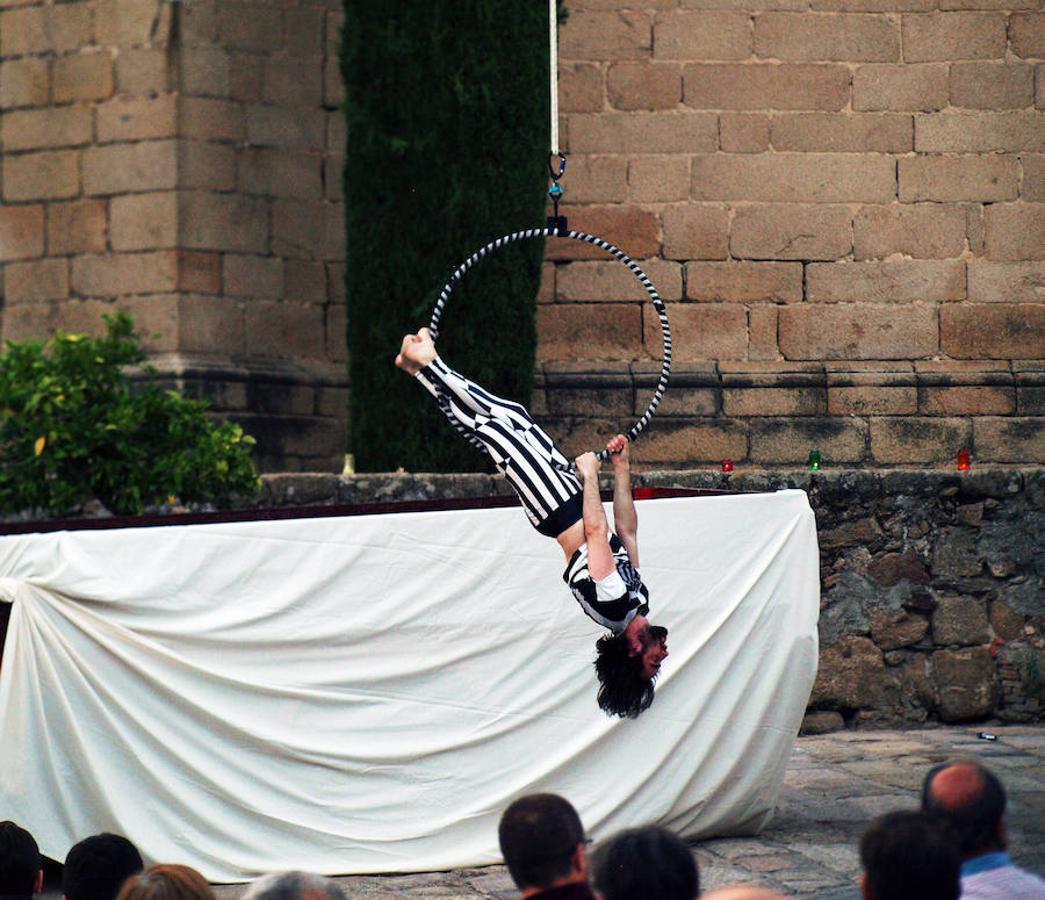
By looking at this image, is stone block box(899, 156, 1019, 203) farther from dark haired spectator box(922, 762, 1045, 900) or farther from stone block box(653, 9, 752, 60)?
dark haired spectator box(922, 762, 1045, 900)

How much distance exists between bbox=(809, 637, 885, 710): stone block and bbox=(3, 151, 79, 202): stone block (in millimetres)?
5732

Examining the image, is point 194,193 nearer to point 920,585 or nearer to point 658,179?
point 658,179

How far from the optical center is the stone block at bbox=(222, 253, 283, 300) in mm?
11695

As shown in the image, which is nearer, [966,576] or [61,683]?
[61,683]

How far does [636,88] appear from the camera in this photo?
1145 cm

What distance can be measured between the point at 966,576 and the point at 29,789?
4.96 metres

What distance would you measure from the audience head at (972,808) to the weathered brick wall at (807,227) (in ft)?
23.8

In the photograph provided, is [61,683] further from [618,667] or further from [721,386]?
[721,386]

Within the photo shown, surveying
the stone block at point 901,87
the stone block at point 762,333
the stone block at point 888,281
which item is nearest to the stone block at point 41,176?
the stone block at point 762,333

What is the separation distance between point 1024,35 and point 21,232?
21.5 feet

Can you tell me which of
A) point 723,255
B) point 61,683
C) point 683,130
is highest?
point 683,130

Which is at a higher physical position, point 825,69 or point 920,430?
point 825,69

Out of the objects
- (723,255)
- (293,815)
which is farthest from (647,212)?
(293,815)

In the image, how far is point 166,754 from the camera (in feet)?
23.8
